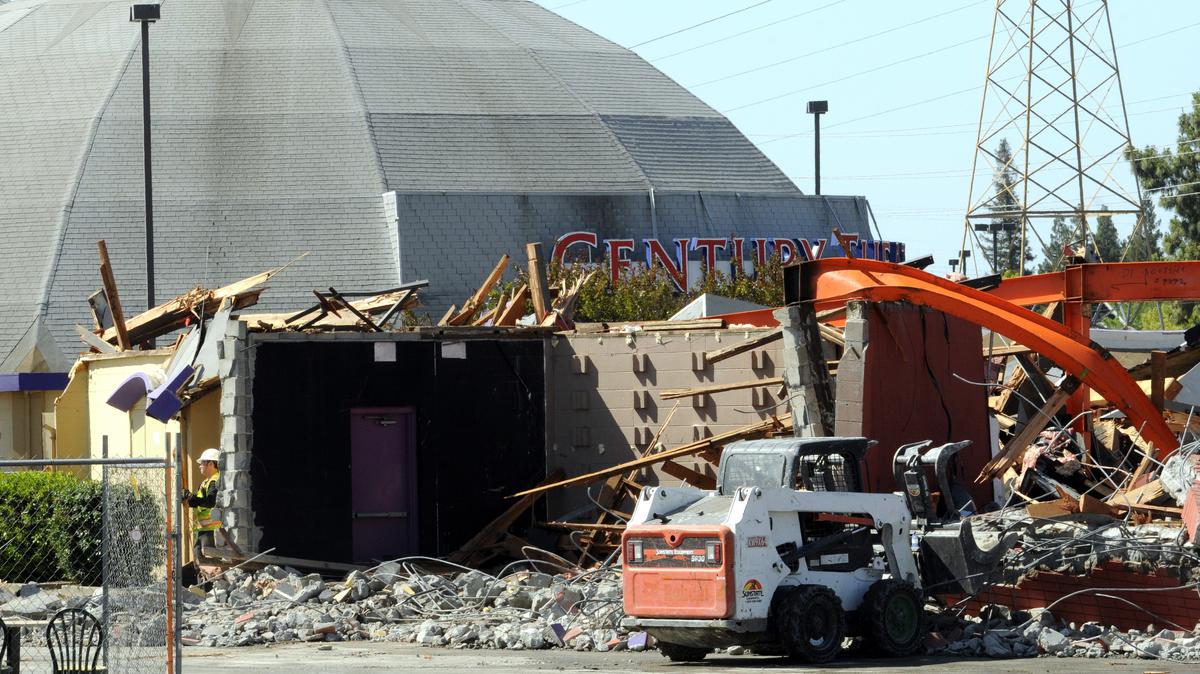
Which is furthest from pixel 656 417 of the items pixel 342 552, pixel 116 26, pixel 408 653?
pixel 116 26

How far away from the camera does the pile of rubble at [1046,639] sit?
14320 millimetres

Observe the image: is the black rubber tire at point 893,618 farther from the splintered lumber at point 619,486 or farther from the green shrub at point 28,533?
the green shrub at point 28,533

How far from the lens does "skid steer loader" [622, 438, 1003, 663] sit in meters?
13.8

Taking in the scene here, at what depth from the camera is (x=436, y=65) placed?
58375 millimetres

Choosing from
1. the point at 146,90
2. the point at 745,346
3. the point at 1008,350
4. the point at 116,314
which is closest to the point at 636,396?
the point at 745,346

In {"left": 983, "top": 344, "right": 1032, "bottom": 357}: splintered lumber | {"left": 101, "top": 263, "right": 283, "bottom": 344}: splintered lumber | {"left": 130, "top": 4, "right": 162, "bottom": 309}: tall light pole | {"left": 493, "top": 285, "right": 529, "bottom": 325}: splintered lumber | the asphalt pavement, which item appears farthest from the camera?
{"left": 130, "top": 4, "right": 162, "bottom": 309}: tall light pole

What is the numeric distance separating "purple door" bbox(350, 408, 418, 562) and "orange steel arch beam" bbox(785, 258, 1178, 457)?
266 inches

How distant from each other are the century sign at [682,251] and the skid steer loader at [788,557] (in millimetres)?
31831

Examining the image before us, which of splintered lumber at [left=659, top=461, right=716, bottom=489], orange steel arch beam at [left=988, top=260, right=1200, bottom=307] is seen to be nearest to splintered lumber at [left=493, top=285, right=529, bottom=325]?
splintered lumber at [left=659, top=461, right=716, bottom=489]

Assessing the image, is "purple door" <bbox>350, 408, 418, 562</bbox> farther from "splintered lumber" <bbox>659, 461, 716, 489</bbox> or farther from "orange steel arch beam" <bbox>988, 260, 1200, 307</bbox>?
"orange steel arch beam" <bbox>988, 260, 1200, 307</bbox>

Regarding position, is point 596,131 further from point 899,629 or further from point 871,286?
point 899,629

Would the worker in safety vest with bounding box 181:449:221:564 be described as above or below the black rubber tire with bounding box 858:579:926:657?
above

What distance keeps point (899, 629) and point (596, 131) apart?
136ft

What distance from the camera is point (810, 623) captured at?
14.1 m
